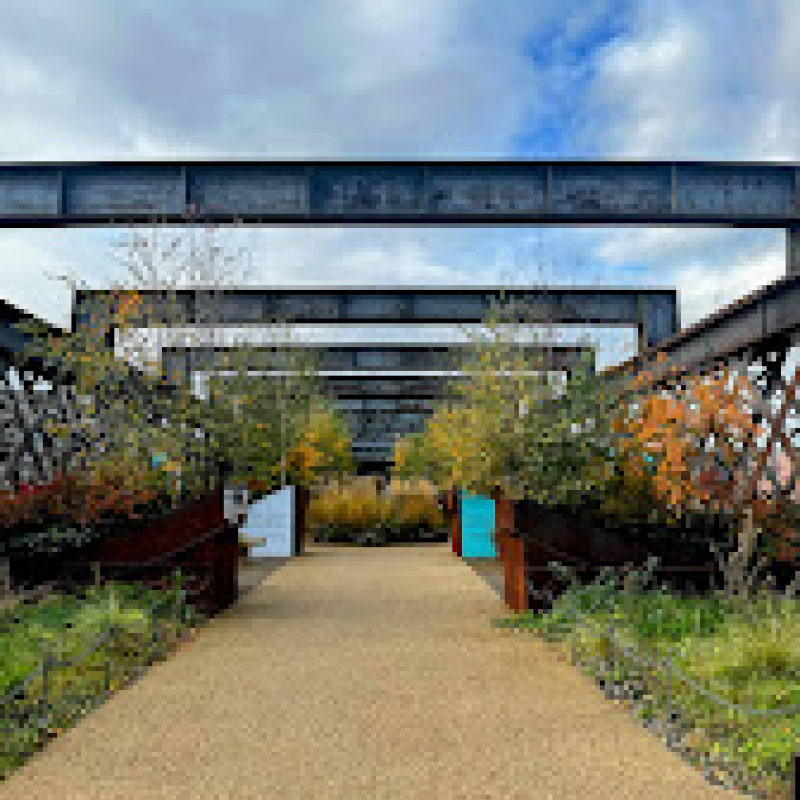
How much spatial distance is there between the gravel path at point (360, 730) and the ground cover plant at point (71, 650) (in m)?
0.18

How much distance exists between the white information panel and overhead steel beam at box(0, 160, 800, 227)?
685 centimetres

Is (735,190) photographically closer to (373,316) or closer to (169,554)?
(373,316)

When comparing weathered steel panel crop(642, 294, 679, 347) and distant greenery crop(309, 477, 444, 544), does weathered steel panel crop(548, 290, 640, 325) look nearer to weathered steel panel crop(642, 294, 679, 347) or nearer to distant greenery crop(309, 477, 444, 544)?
weathered steel panel crop(642, 294, 679, 347)

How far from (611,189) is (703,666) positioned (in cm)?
854

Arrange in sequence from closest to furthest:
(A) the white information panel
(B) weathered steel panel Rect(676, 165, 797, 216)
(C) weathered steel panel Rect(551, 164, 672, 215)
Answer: (B) weathered steel panel Rect(676, 165, 797, 216) < (C) weathered steel panel Rect(551, 164, 672, 215) < (A) the white information panel

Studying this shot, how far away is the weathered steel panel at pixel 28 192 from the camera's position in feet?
44.0

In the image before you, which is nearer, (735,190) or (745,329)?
(745,329)

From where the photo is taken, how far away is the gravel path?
457 centimetres

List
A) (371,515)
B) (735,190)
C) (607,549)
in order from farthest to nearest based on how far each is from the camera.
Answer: (371,515), (735,190), (607,549)

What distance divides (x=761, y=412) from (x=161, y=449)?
6.46 meters

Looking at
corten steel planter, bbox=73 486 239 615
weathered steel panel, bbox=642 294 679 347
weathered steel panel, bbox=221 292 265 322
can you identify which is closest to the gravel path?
corten steel planter, bbox=73 486 239 615

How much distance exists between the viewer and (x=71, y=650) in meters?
7.09

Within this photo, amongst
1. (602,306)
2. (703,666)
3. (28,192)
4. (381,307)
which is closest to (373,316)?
(381,307)

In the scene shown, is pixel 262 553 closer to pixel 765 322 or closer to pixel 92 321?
pixel 92 321
